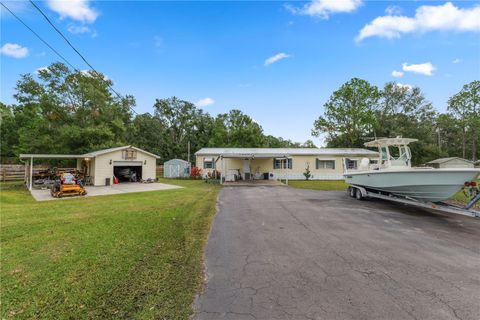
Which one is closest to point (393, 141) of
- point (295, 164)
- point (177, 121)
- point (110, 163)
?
point (295, 164)

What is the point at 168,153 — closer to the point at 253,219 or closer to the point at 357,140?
the point at 357,140

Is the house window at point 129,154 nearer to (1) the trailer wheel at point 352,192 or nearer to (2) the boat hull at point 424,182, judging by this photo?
(1) the trailer wheel at point 352,192

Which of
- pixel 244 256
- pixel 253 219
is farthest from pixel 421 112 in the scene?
pixel 244 256

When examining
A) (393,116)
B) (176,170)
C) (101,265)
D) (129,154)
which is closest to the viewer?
(101,265)

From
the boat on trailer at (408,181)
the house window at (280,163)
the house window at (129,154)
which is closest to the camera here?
the boat on trailer at (408,181)

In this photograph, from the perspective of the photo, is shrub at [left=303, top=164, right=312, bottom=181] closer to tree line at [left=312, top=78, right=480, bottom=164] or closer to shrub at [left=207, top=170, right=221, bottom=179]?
shrub at [left=207, top=170, right=221, bottom=179]

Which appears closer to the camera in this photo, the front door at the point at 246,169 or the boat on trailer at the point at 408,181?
the boat on trailer at the point at 408,181

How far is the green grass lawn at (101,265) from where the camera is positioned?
2.27m

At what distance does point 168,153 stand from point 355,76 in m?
31.5

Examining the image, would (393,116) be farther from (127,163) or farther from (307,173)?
(127,163)

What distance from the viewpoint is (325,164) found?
2094cm

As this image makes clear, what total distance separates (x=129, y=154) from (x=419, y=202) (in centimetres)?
1770

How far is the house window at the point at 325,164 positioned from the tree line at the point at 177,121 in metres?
5.03

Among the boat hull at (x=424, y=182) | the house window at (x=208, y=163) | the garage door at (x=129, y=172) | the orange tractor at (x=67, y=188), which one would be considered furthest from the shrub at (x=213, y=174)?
the boat hull at (x=424, y=182)
